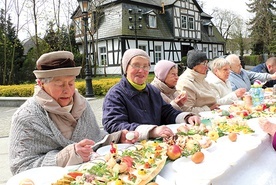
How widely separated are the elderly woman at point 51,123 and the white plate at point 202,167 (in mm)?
519

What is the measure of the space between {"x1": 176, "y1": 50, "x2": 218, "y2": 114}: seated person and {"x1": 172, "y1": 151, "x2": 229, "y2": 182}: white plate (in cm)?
203

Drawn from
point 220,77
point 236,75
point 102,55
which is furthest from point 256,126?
point 102,55

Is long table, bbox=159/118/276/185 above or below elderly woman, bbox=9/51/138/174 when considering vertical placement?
below

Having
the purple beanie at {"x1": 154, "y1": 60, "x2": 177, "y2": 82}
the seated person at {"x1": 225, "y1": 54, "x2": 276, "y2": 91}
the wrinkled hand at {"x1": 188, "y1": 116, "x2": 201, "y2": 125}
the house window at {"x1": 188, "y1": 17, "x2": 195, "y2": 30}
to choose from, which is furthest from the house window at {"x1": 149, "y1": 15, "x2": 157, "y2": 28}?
the wrinkled hand at {"x1": 188, "y1": 116, "x2": 201, "y2": 125}

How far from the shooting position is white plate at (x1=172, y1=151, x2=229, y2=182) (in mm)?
1420

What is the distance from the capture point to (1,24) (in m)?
18.2

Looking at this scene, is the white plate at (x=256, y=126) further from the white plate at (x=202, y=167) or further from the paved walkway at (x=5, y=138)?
the paved walkway at (x=5, y=138)

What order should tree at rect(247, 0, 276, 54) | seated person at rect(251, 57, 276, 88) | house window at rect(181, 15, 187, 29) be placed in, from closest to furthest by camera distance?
1. seated person at rect(251, 57, 276, 88)
2. house window at rect(181, 15, 187, 29)
3. tree at rect(247, 0, 276, 54)

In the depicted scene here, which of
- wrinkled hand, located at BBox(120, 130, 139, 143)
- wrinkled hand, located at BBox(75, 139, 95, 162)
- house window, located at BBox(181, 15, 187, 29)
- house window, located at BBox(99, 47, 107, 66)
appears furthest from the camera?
house window, located at BBox(181, 15, 187, 29)

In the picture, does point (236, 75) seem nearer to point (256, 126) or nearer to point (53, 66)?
point (256, 126)

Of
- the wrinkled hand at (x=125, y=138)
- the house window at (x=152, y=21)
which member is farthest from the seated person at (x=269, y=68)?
the house window at (x=152, y=21)

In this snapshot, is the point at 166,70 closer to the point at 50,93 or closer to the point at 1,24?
the point at 50,93

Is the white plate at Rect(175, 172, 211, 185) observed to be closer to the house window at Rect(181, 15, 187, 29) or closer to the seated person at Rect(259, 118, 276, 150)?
the seated person at Rect(259, 118, 276, 150)

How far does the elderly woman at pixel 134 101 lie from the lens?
241 cm
